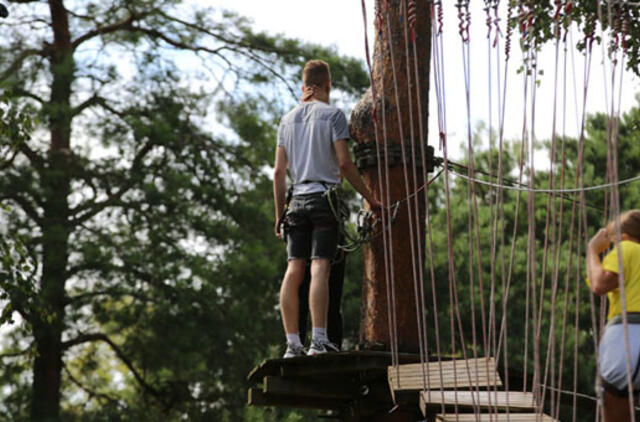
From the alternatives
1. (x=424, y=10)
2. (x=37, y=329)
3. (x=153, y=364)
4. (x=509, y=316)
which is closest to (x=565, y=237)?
(x=509, y=316)

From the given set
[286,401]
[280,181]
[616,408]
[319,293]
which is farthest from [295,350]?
[616,408]

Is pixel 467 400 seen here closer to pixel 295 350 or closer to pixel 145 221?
pixel 295 350

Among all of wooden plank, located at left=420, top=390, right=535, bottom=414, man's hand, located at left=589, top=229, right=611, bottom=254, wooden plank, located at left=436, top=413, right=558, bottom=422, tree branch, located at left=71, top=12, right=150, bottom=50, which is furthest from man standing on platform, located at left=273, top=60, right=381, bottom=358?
tree branch, located at left=71, top=12, right=150, bottom=50

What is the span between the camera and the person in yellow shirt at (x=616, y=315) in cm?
310

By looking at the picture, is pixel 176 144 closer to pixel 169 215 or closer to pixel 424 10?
pixel 169 215

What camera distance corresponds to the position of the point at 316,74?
4430 millimetres

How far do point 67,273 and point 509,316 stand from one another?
5.34 metres

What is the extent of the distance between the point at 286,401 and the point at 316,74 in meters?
1.50

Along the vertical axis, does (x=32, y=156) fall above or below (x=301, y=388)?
above

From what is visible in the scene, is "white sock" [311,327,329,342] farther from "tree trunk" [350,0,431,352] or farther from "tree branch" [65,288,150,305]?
"tree branch" [65,288,150,305]

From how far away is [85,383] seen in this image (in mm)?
11758

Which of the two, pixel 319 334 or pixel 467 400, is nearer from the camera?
pixel 467 400

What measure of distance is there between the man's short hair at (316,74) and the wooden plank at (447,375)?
1.30 m

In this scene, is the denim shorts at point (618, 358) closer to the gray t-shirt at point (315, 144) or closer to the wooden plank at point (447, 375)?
the wooden plank at point (447, 375)
